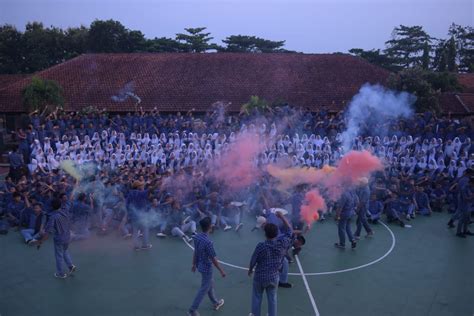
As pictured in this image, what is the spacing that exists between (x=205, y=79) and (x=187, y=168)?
53.0 ft

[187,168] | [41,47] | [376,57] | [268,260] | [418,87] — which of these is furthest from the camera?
[41,47]

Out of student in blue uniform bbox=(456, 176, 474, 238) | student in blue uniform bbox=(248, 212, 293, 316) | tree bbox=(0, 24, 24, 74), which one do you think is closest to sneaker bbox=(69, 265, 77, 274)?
student in blue uniform bbox=(248, 212, 293, 316)

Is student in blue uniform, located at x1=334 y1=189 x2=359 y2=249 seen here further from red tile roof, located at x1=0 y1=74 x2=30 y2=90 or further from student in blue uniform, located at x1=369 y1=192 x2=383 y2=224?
red tile roof, located at x1=0 y1=74 x2=30 y2=90

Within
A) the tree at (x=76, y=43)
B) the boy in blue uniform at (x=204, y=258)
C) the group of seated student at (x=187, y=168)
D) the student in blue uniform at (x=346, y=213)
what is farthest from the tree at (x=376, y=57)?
the boy in blue uniform at (x=204, y=258)

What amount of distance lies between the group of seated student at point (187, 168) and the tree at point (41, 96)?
1.23m

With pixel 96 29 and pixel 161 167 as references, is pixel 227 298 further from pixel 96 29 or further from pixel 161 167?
pixel 96 29

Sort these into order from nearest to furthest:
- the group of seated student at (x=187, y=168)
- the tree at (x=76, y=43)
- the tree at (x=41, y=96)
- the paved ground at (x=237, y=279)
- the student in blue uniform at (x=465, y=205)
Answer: the paved ground at (x=237, y=279) → the student in blue uniform at (x=465, y=205) → the group of seated student at (x=187, y=168) → the tree at (x=41, y=96) → the tree at (x=76, y=43)

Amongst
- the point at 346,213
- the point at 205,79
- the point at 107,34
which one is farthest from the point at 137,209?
the point at 107,34

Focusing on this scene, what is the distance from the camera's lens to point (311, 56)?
30047 millimetres

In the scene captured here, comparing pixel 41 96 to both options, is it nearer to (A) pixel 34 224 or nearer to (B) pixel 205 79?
(B) pixel 205 79

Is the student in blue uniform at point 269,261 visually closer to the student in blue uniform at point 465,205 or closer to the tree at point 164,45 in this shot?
the student in blue uniform at point 465,205

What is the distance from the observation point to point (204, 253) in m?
6.57

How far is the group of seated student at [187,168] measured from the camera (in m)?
10.7

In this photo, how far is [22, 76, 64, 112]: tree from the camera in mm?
19938
